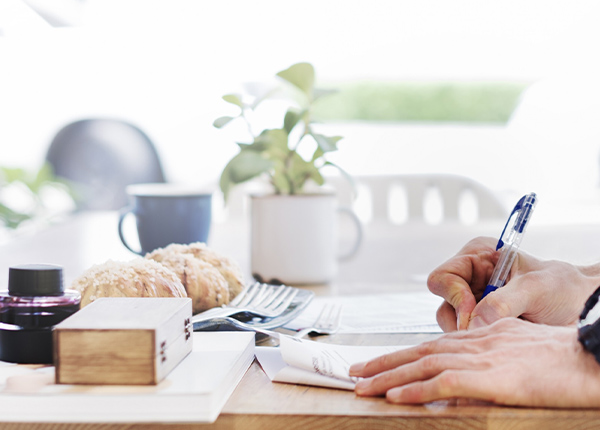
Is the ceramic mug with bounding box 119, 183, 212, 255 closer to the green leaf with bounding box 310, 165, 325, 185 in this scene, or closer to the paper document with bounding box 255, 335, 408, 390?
the green leaf with bounding box 310, 165, 325, 185

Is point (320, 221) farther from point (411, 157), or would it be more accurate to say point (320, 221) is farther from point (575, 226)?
point (411, 157)

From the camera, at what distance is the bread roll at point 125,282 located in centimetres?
68

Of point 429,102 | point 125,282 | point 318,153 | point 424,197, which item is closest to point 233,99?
point 318,153

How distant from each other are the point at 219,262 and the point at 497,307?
42 centimetres

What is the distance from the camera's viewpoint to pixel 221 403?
0.49 metres

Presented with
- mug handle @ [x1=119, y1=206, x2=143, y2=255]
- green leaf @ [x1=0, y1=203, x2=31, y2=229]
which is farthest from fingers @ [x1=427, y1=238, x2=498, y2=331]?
green leaf @ [x1=0, y1=203, x2=31, y2=229]

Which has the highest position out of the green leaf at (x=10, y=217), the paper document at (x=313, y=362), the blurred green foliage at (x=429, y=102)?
the blurred green foliage at (x=429, y=102)

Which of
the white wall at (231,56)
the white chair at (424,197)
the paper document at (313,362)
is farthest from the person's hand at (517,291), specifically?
the white wall at (231,56)

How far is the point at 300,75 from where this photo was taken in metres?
1.12

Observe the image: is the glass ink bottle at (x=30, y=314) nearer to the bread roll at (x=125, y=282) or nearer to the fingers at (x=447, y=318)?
the bread roll at (x=125, y=282)

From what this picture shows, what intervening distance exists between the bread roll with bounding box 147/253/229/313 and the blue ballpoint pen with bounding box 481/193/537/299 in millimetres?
335

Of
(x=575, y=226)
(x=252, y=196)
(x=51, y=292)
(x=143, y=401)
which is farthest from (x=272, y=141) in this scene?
(x=575, y=226)

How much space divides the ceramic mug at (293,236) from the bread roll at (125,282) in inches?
17.7

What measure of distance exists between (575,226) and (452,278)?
133 centimetres
